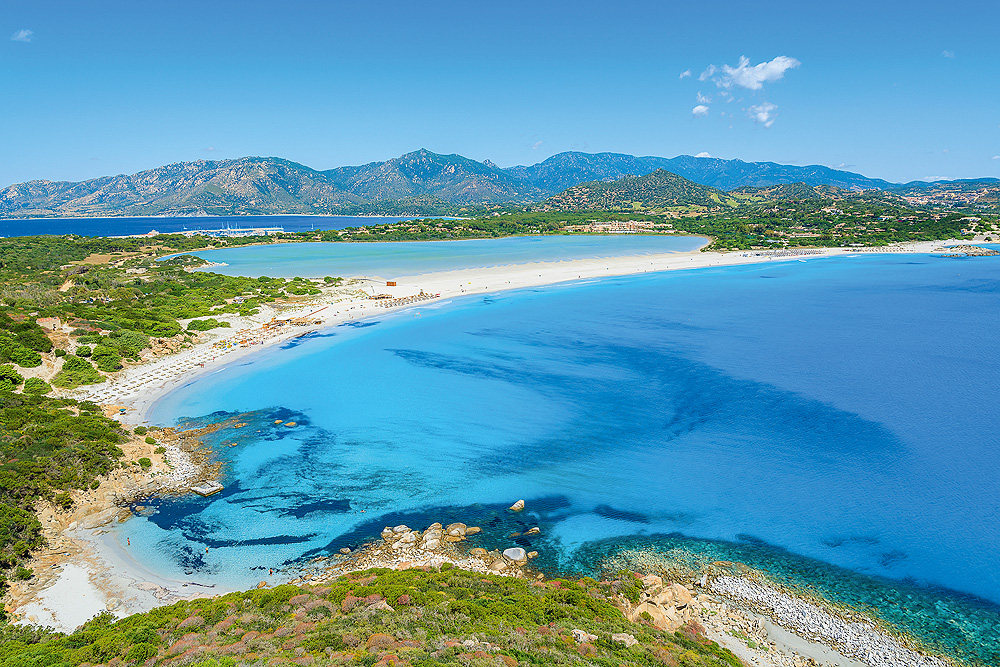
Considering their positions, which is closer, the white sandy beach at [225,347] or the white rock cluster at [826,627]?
the white rock cluster at [826,627]

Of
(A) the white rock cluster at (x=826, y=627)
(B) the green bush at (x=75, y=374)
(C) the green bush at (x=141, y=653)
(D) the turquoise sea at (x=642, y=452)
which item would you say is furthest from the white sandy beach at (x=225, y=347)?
(A) the white rock cluster at (x=826, y=627)

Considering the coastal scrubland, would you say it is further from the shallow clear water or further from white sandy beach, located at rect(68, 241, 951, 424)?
the shallow clear water

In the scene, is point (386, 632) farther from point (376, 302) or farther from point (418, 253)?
point (418, 253)

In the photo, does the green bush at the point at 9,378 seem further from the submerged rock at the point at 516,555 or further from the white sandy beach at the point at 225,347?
the submerged rock at the point at 516,555

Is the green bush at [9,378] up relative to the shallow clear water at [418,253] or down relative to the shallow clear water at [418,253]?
down

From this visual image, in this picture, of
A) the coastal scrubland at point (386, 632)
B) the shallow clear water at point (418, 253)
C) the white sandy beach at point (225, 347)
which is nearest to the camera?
the coastal scrubland at point (386, 632)

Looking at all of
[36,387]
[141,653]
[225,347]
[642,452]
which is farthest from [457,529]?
[225,347]
